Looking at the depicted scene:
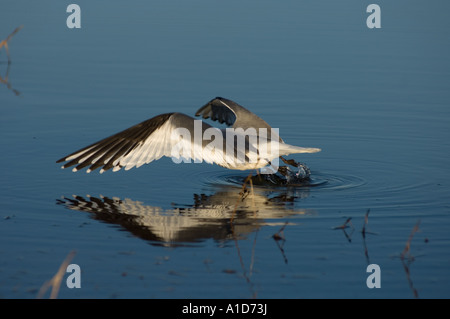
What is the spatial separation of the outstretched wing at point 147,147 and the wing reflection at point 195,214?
0.47 metres

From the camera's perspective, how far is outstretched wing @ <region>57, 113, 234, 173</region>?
8.58 meters

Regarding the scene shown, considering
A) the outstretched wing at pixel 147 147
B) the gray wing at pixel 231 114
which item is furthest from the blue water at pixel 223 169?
the gray wing at pixel 231 114

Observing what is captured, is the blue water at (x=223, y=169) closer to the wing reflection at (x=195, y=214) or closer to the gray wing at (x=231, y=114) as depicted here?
the wing reflection at (x=195, y=214)

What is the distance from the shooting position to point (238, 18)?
21859 millimetres

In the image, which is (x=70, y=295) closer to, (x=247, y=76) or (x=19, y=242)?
(x=19, y=242)

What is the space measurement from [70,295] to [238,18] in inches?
668

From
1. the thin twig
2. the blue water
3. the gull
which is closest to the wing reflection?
the blue water

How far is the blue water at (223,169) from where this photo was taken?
21.5 ft

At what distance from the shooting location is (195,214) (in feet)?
26.9

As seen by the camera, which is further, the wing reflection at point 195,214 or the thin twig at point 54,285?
the wing reflection at point 195,214

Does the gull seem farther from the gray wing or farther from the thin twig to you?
the thin twig

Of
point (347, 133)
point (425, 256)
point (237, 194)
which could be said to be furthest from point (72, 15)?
point (425, 256)

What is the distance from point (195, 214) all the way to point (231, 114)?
3.69 m

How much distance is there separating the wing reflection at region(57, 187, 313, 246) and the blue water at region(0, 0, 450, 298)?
2 centimetres
